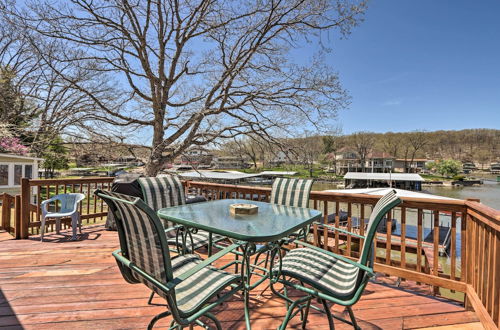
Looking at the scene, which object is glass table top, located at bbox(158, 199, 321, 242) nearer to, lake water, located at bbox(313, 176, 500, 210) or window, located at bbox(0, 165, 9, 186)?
window, located at bbox(0, 165, 9, 186)

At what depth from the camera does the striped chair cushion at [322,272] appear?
1.49 metres

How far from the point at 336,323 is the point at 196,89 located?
688 centimetres

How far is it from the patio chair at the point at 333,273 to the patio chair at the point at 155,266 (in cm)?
41

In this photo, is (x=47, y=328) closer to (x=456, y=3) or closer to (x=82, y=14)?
(x=82, y=14)

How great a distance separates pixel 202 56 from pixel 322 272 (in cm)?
695

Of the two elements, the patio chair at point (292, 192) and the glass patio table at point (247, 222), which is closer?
the glass patio table at point (247, 222)

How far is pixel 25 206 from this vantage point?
160 inches

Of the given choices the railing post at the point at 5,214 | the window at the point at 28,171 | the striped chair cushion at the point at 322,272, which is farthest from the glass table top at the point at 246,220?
the window at the point at 28,171

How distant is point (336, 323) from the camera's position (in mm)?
1951

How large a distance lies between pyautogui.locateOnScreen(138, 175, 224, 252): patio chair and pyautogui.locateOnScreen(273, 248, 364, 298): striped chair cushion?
0.94m

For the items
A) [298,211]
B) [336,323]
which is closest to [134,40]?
[298,211]

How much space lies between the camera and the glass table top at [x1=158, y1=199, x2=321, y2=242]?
1.60 m

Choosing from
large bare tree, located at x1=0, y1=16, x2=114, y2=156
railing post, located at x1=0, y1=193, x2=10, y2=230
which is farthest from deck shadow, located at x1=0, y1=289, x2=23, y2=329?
large bare tree, located at x1=0, y1=16, x2=114, y2=156

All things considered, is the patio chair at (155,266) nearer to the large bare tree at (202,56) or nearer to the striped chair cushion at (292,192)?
the striped chair cushion at (292,192)
